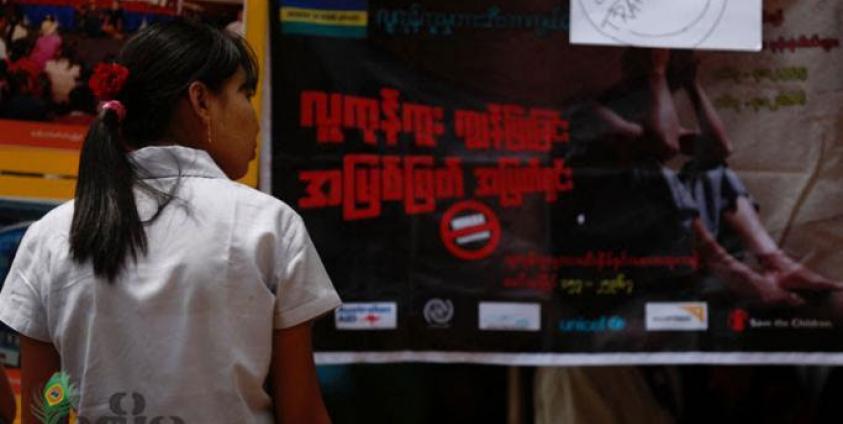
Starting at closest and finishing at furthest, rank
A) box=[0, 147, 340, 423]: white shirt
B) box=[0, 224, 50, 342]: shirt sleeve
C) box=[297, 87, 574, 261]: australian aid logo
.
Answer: box=[0, 147, 340, 423]: white shirt, box=[0, 224, 50, 342]: shirt sleeve, box=[297, 87, 574, 261]: australian aid logo

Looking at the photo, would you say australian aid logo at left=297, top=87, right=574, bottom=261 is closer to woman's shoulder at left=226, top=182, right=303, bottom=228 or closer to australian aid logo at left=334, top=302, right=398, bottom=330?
australian aid logo at left=334, top=302, right=398, bottom=330

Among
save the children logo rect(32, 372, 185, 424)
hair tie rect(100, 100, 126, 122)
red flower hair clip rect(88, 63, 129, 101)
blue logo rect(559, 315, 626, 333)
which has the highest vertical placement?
red flower hair clip rect(88, 63, 129, 101)

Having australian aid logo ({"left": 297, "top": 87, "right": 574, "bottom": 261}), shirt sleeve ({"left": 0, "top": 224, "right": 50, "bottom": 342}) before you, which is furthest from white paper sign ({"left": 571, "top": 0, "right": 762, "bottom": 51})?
shirt sleeve ({"left": 0, "top": 224, "right": 50, "bottom": 342})

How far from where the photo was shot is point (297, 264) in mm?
1816

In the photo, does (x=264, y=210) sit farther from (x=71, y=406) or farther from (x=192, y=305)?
(x=71, y=406)

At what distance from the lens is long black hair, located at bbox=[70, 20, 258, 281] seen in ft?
5.90

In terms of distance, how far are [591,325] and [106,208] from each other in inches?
77.3

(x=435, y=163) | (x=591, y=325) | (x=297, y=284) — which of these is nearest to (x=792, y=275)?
(x=591, y=325)

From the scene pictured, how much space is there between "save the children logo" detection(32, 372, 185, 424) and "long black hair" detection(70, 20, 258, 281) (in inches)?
7.7

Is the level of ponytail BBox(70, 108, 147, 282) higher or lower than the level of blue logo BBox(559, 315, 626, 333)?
higher

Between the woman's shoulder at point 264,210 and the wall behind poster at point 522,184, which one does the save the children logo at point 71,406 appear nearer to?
the woman's shoulder at point 264,210

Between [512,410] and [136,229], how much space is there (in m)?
2.12

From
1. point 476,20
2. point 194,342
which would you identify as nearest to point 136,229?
point 194,342

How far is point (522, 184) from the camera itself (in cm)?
347
